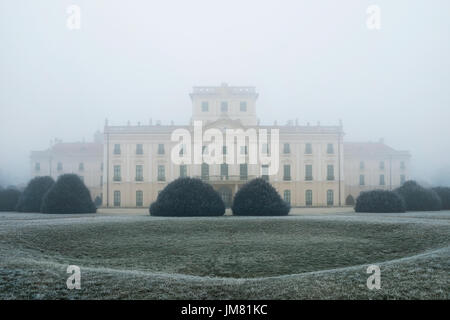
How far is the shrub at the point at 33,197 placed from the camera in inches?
907

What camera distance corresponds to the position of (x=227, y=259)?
30.0ft

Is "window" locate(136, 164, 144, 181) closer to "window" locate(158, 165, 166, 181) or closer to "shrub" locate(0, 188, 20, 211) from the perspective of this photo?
"window" locate(158, 165, 166, 181)

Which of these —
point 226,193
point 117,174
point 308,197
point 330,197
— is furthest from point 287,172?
point 117,174

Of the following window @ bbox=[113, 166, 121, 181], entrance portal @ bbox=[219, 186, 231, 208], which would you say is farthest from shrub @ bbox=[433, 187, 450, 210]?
window @ bbox=[113, 166, 121, 181]

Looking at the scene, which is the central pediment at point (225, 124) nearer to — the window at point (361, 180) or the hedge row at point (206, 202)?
the window at point (361, 180)

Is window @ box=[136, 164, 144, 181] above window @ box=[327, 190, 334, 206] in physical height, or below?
above

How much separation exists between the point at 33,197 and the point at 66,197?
375cm

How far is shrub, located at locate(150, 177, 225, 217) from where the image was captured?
1794 centimetres

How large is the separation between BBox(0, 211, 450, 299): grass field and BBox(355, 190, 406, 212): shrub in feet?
27.6

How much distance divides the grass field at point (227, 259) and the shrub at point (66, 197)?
27.8 feet

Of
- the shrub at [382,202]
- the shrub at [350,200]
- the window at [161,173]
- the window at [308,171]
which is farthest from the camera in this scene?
the shrub at [350,200]

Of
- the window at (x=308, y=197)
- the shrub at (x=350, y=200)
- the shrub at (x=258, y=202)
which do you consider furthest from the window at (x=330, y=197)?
the shrub at (x=258, y=202)

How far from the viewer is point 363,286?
588 cm
